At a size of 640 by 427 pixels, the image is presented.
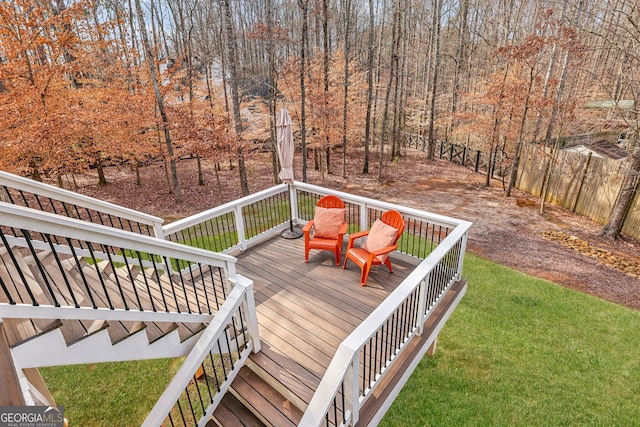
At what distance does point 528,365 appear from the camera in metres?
4.88

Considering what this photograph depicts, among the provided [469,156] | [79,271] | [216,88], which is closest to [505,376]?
[79,271]

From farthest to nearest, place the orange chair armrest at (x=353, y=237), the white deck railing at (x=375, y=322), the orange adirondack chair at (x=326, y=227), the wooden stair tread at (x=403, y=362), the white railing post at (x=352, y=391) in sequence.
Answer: the orange adirondack chair at (x=326, y=227)
the orange chair armrest at (x=353, y=237)
the wooden stair tread at (x=403, y=362)
the white railing post at (x=352, y=391)
the white deck railing at (x=375, y=322)

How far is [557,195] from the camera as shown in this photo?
11375 millimetres

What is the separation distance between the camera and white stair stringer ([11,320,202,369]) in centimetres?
195

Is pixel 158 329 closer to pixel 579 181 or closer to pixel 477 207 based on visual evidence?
pixel 477 207

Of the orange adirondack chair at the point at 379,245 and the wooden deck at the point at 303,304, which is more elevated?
the orange adirondack chair at the point at 379,245

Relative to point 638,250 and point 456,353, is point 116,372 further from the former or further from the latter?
point 638,250

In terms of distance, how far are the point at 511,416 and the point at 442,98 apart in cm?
2258

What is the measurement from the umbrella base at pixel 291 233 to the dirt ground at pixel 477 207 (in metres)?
4.96

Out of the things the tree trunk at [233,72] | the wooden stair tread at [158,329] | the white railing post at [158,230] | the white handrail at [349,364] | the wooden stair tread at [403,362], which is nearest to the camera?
the white handrail at [349,364]

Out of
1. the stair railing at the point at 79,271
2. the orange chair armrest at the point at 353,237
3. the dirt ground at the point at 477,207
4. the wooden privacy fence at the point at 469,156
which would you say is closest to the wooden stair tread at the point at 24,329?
the stair railing at the point at 79,271

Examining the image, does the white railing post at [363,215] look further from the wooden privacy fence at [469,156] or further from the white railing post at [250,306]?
the wooden privacy fence at [469,156]

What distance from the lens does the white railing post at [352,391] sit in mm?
2453

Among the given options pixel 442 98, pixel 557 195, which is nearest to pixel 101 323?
pixel 557 195
